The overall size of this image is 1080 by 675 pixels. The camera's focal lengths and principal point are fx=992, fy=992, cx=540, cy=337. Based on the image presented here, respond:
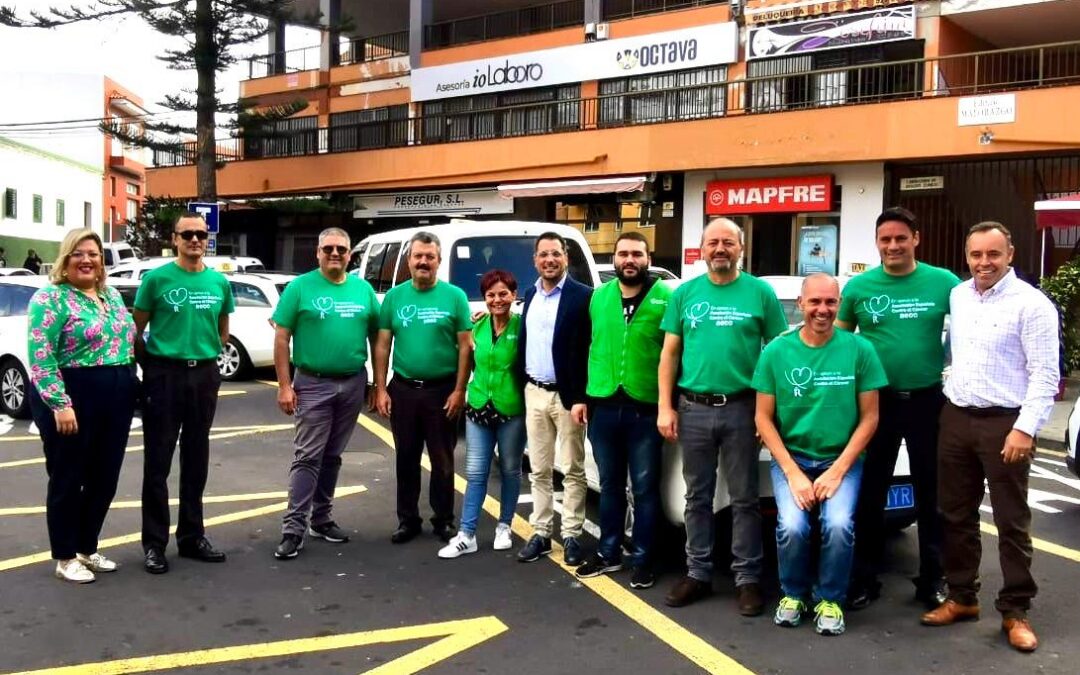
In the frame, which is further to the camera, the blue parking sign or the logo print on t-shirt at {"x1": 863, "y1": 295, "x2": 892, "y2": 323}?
the blue parking sign

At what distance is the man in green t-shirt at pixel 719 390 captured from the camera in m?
4.76

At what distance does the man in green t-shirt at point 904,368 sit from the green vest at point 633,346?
0.92 metres

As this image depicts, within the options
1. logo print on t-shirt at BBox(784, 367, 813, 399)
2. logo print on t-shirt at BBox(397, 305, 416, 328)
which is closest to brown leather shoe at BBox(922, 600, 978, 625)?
logo print on t-shirt at BBox(784, 367, 813, 399)

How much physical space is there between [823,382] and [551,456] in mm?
1747

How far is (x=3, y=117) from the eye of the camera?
50.2m

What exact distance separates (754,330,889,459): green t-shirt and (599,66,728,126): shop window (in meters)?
17.0

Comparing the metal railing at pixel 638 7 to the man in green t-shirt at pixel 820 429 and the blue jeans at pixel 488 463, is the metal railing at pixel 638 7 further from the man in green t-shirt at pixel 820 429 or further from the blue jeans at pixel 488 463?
the man in green t-shirt at pixel 820 429

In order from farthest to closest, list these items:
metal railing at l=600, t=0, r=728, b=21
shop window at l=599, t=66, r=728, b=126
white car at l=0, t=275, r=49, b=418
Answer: metal railing at l=600, t=0, r=728, b=21
shop window at l=599, t=66, r=728, b=126
white car at l=0, t=275, r=49, b=418

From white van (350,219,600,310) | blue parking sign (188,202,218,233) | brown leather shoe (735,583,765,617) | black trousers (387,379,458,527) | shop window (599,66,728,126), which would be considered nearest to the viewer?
brown leather shoe (735,583,765,617)

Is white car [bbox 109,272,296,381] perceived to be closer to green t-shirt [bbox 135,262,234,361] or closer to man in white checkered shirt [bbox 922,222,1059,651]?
green t-shirt [bbox 135,262,234,361]

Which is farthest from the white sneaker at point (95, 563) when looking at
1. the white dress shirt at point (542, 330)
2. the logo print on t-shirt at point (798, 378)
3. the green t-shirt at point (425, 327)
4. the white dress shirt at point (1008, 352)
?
the white dress shirt at point (1008, 352)

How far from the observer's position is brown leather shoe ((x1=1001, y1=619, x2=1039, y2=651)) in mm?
4309

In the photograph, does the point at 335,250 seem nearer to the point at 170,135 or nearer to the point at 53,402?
the point at 53,402

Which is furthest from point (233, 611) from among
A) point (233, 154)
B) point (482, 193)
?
point (233, 154)
